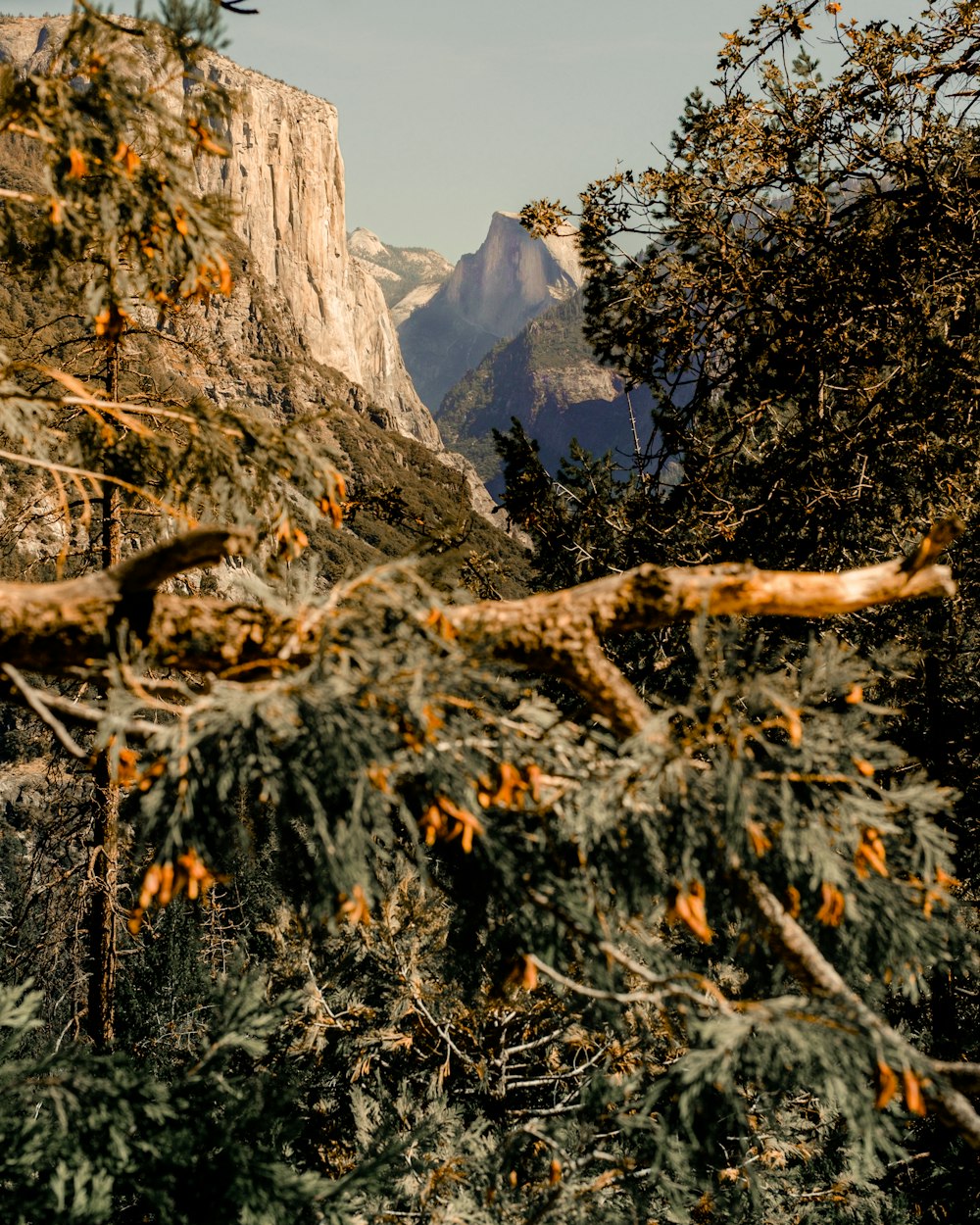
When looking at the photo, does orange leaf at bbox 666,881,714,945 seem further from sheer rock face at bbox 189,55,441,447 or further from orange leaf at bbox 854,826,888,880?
sheer rock face at bbox 189,55,441,447

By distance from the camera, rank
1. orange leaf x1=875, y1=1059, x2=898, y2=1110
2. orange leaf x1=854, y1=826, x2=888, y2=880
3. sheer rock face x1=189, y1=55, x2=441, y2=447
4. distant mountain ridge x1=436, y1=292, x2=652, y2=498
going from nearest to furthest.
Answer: orange leaf x1=875, y1=1059, x2=898, y2=1110 → orange leaf x1=854, y1=826, x2=888, y2=880 → sheer rock face x1=189, y1=55, x2=441, y2=447 → distant mountain ridge x1=436, y1=292, x2=652, y2=498

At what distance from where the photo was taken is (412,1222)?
3.94 meters

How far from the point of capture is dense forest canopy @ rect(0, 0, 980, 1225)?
80.2 inches

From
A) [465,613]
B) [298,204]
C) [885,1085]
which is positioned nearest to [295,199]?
[298,204]

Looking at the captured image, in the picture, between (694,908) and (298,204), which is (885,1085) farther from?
(298,204)

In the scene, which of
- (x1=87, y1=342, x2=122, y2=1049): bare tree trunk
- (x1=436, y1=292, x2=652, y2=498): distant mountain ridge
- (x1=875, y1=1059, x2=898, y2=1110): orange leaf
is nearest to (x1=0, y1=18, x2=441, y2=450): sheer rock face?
(x1=436, y1=292, x2=652, y2=498): distant mountain ridge

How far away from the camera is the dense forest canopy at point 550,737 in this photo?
2037mm

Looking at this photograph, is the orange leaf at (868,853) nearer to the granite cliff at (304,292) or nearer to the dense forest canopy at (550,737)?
the dense forest canopy at (550,737)

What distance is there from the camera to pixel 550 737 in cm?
226

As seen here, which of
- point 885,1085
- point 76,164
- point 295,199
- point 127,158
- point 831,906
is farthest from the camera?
point 295,199

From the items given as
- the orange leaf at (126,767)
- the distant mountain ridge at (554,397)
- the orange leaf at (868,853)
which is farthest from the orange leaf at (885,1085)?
the distant mountain ridge at (554,397)

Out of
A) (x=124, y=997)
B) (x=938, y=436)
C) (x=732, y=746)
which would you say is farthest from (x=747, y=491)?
(x=124, y=997)

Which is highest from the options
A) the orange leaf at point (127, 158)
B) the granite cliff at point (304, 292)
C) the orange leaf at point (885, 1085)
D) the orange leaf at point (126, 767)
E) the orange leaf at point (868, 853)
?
the granite cliff at point (304, 292)

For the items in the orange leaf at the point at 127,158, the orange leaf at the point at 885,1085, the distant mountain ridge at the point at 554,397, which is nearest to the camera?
the orange leaf at the point at 885,1085
